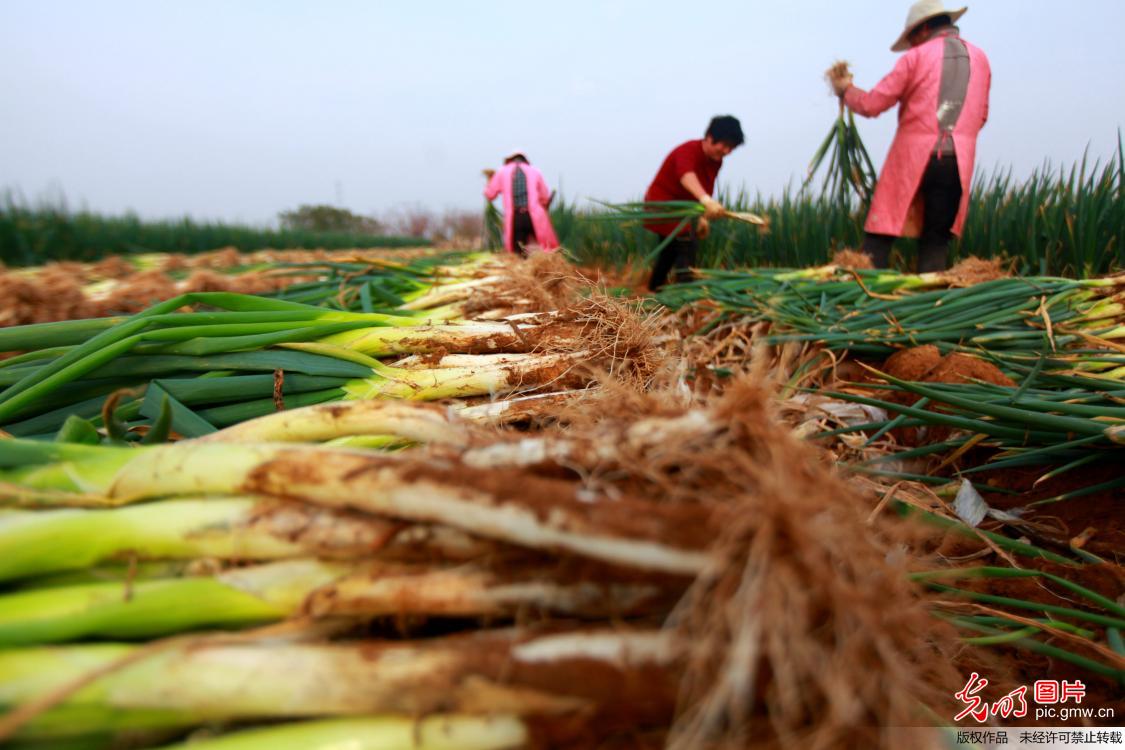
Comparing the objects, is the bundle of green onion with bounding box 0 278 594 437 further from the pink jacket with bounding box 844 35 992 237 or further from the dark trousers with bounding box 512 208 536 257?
the dark trousers with bounding box 512 208 536 257

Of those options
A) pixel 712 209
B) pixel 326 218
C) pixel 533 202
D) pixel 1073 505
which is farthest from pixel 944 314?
pixel 326 218

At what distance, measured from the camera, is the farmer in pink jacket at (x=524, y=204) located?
6.38m

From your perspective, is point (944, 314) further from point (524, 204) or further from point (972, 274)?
point (524, 204)

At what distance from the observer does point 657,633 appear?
23.7 inches

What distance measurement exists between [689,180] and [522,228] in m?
2.76

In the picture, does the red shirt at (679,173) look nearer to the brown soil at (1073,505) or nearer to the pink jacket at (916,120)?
the pink jacket at (916,120)

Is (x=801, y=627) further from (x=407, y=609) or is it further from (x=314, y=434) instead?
(x=314, y=434)

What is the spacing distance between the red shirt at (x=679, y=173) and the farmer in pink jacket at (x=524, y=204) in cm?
188

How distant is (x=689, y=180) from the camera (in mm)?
4305

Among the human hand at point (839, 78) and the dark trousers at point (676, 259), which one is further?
the dark trousers at point (676, 259)

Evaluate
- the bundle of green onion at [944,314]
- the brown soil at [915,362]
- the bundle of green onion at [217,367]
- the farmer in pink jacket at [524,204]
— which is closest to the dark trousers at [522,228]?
the farmer in pink jacket at [524,204]

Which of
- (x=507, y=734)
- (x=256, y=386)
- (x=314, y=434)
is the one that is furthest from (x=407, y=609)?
(x=256, y=386)

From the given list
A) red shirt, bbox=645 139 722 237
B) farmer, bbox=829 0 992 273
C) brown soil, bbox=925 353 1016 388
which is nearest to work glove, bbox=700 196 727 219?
red shirt, bbox=645 139 722 237

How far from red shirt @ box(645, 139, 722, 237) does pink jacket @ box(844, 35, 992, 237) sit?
4.14ft
